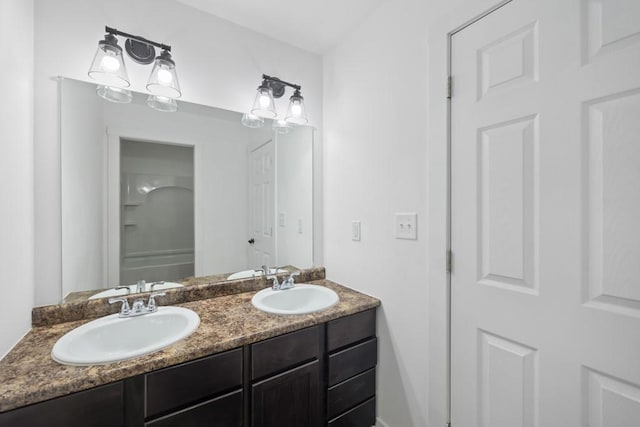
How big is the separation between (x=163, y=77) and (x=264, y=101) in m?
0.54

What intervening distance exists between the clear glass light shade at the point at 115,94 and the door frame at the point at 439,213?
1465 mm

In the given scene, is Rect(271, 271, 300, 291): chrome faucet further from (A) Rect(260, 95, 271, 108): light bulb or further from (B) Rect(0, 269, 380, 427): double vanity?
Answer: (A) Rect(260, 95, 271, 108): light bulb

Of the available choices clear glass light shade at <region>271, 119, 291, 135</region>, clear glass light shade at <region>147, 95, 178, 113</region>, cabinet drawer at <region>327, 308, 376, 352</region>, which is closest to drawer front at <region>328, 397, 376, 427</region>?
cabinet drawer at <region>327, 308, 376, 352</region>

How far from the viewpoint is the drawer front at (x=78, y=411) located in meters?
0.73

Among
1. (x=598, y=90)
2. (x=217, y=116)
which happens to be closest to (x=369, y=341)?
(x=598, y=90)

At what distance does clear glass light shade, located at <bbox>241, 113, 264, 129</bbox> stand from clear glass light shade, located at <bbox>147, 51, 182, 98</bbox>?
15.1 inches

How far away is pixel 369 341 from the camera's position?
58.3 inches

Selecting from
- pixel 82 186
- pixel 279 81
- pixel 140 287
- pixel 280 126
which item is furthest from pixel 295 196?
pixel 82 186

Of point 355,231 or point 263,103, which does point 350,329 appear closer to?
point 355,231

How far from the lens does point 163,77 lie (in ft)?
4.34

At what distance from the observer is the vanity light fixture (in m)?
1.18

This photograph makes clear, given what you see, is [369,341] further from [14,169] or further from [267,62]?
[267,62]

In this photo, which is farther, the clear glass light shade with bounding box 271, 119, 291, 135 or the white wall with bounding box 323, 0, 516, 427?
the clear glass light shade with bounding box 271, 119, 291, 135

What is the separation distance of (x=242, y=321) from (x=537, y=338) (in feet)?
3.72
